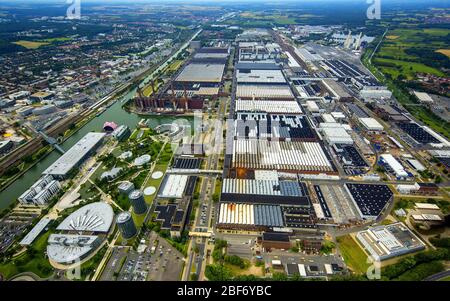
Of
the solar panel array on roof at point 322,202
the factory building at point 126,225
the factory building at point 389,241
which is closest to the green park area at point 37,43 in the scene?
the factory building at point 126,225

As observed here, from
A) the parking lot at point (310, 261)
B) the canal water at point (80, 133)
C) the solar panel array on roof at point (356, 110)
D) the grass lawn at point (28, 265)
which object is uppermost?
the solar panel array on roof at point (356, 110)

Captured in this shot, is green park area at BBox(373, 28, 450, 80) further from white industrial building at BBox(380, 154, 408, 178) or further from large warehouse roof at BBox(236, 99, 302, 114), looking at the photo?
white industrial building at BBox(380, 154, 408, 178)

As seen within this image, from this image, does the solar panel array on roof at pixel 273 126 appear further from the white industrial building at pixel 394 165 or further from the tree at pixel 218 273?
the tree at pixel 218 273

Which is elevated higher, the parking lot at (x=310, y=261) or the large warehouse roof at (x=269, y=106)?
the large warehouse roof at (x=269, y=106)

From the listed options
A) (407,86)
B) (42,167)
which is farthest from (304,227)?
(407,86)

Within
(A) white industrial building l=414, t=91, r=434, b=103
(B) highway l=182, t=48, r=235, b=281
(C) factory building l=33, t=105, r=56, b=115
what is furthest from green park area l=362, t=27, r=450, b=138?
(C) factory building l=33, t=105, r=56, b=115

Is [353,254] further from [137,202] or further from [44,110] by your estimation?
[44,110]
